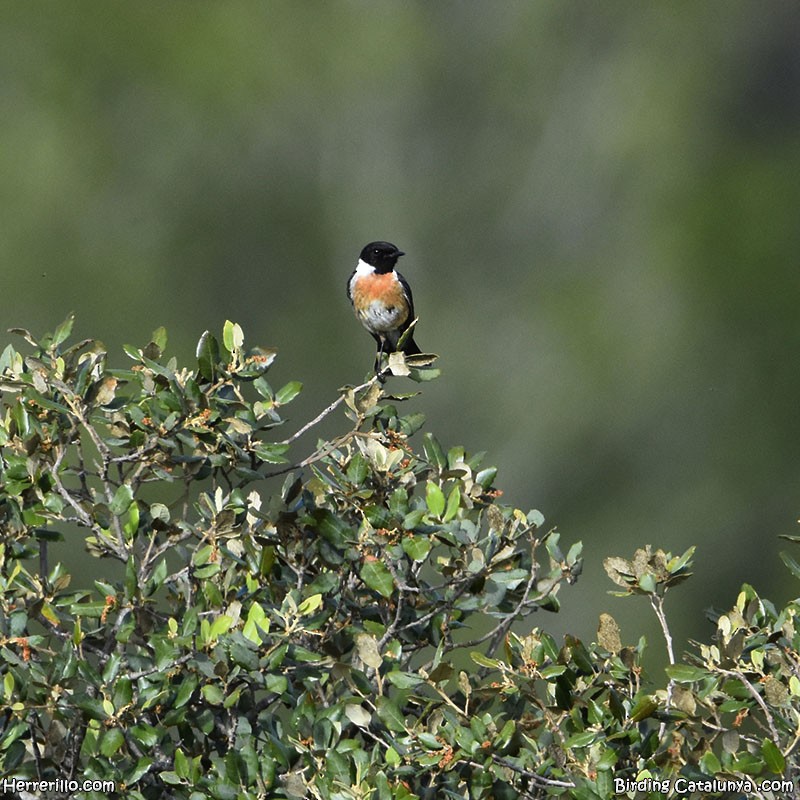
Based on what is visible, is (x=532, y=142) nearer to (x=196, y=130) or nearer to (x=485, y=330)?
(x=485, y=330)

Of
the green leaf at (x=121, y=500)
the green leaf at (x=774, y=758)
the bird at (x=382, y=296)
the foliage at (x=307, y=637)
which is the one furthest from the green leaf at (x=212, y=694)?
the bird at (x=382, y=296)

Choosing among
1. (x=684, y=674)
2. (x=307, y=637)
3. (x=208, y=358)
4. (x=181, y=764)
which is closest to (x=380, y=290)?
(x=208, y=358)

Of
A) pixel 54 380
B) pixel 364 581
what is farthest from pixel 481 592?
pixel 54 380

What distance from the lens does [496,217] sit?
1384 cm

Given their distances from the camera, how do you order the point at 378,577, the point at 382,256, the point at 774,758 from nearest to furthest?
1. the point at 774,758
2. the point at 378,577
3. the point at 382,256

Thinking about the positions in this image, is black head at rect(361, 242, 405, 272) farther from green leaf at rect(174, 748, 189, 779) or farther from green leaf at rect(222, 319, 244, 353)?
green leaf at rect(174, 748, 189, 779)

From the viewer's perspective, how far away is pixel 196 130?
45.0 ft

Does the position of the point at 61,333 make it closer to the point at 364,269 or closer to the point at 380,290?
the point at 380,290

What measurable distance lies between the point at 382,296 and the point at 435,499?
4.05 metres

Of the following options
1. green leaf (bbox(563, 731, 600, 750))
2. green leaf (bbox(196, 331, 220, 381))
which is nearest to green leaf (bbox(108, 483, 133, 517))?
green leaf (bbox(196, 331, 220, 381))

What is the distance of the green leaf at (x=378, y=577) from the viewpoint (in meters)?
2.94

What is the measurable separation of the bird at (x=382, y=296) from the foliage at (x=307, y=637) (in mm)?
3528

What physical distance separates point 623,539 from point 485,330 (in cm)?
254

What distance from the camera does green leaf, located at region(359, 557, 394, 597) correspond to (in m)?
2.94
